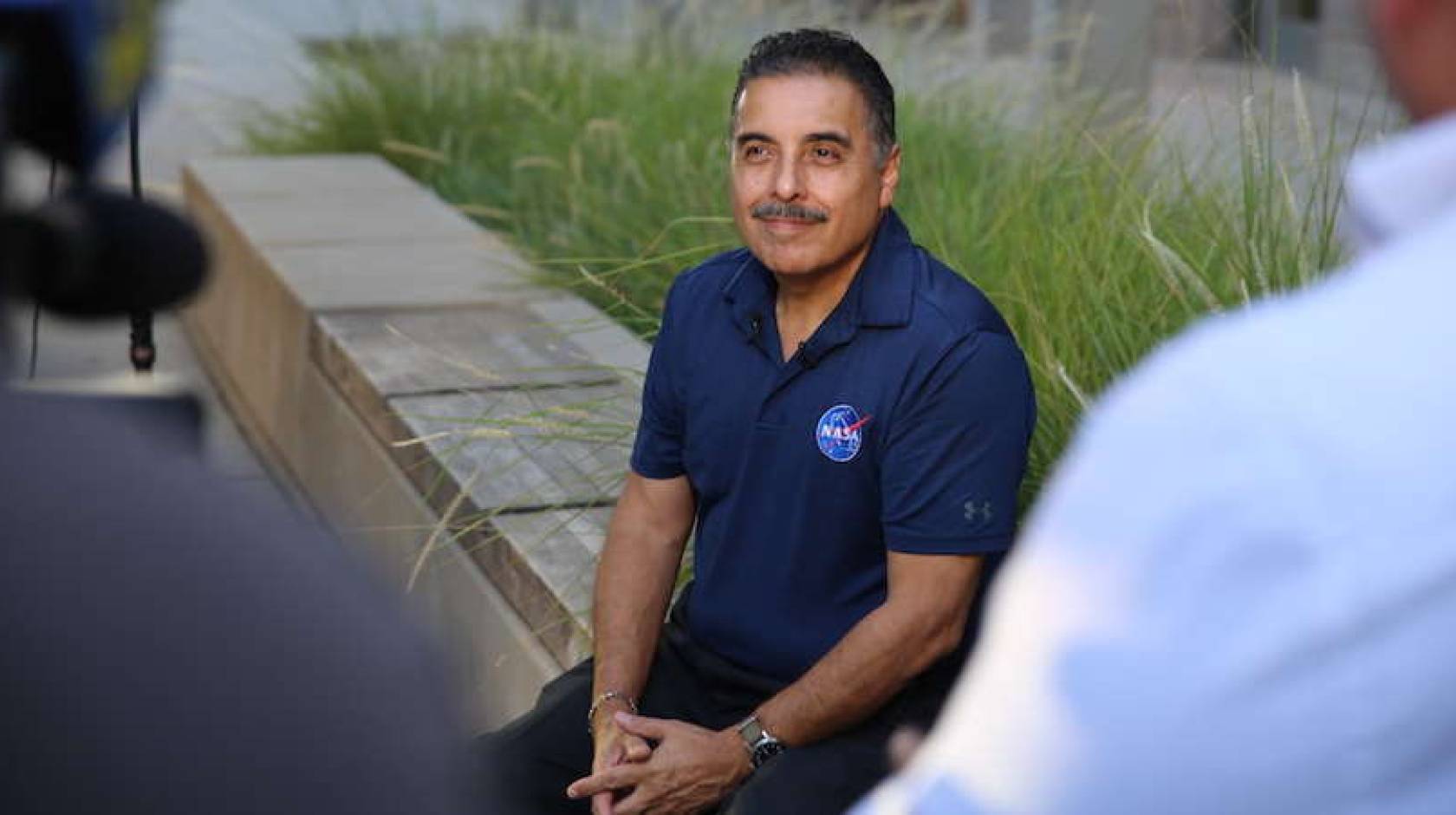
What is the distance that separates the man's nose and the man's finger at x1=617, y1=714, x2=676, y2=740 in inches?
28.7

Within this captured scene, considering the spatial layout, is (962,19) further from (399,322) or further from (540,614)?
(540,614)

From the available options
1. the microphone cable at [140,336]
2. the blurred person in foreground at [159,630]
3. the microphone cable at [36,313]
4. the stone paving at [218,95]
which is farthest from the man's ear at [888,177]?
the stone paving at [218,95]

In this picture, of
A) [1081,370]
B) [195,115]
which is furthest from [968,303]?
[195,115]

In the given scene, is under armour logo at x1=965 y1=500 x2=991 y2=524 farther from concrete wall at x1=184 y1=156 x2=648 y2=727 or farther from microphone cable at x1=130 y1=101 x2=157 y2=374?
microphone cable at x1=130 y1=101 x2=157 y2=374

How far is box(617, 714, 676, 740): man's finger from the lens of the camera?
348 centimetres

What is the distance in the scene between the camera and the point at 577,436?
15.6 ft

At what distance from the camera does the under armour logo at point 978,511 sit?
3.36 metres

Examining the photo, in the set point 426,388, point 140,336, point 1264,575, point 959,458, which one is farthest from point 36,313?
point 426,388

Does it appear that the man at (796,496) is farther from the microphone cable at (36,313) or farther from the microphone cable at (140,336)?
the microphone cable at (36,313)

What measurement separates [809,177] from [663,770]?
2.75ft

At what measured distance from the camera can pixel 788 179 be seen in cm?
363

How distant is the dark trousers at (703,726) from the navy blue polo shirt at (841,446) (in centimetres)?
6

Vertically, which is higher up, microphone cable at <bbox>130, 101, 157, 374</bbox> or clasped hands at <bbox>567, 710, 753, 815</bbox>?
microphone cable at <bbox>130, 101, 157, 374</bbox>

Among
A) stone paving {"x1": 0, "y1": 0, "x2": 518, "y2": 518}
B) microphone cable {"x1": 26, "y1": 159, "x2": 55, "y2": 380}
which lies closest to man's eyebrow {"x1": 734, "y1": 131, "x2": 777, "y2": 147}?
microphone cable {"x1": 26, "y1": 159, "x2": 55, "y2": 380}
